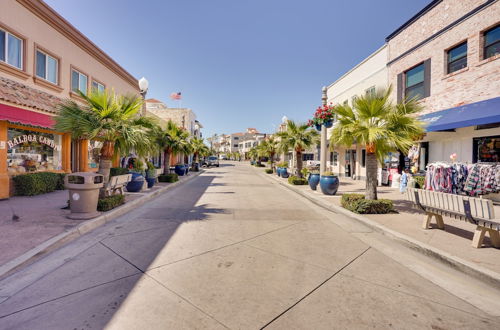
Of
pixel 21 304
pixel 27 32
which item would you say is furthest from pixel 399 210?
pixel 27 32

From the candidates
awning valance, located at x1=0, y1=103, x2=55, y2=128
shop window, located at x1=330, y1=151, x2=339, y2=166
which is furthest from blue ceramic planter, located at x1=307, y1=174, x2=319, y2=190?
shop window, located at x1=330, y1=151, x2=339, y2=166

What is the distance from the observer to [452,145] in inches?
460

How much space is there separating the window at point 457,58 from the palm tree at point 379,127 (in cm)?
574

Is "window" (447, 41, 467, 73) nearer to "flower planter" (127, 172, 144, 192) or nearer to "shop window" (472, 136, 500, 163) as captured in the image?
"shop window" (472, 136, 500, 163)

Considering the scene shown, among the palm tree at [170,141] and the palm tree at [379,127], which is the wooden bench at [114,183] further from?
the palm tree at [379,127]

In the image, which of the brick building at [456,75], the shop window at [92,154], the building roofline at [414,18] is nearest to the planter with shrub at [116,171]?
the shop window at [92,154]

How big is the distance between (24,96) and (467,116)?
17.5 meters

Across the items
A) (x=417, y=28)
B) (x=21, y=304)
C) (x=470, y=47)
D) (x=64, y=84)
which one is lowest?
(x=21, y=304)

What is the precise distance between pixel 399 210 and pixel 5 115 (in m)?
14.0

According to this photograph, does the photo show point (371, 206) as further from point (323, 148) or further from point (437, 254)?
point (323, 148)

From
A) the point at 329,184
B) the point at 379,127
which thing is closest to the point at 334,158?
the point at 329,184

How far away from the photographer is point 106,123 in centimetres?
733

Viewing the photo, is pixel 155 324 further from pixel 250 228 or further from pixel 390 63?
pixel 390 63

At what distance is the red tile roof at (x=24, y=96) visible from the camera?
8.58m
